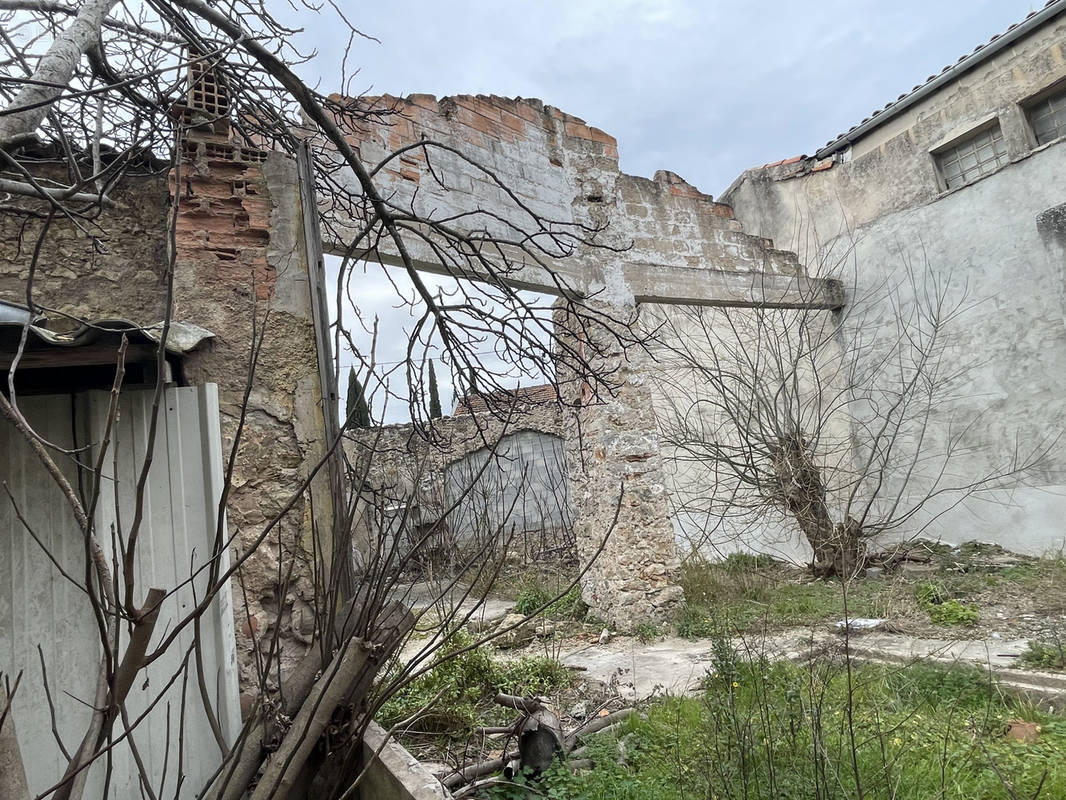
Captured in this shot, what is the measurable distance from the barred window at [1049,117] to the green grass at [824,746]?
Result: 7.25 m

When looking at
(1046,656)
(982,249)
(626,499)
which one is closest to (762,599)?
(626,499)

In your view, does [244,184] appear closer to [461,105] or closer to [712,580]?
[461,105]

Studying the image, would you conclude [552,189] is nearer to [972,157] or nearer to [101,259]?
[101,259]

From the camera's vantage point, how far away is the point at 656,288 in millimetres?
6887

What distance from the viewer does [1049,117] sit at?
792 cm

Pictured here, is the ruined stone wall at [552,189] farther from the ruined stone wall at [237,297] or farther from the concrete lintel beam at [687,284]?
the ruined stone wall at [237,297]

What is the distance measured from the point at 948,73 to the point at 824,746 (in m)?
9.17

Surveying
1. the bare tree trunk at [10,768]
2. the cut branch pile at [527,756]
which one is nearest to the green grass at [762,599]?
the cut branch pile at [527,756]

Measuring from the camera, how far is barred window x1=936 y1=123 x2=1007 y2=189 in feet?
27.2

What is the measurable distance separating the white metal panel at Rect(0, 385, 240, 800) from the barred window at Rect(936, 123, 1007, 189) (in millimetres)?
9379

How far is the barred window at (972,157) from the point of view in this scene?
27.2ft

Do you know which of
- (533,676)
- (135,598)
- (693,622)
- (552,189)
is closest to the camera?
(135,598)

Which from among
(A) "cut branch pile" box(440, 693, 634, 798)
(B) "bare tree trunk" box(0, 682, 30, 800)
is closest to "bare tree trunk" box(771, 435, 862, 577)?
(A) "cut branch pile" box(440, 693, 634, 798)

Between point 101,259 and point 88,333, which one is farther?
point 101,259
